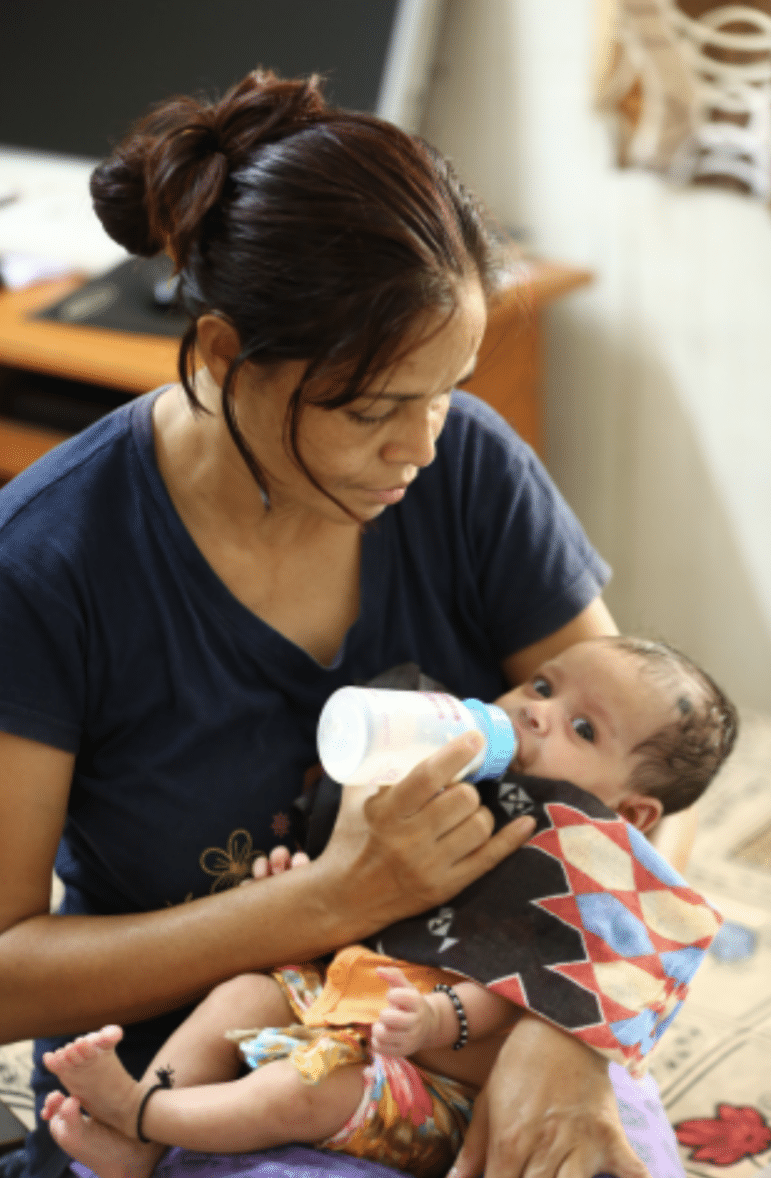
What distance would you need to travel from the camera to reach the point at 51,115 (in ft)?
8.16

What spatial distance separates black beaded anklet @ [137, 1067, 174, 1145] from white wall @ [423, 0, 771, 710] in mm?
1536

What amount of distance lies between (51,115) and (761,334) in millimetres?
1401

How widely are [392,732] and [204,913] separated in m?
0.25

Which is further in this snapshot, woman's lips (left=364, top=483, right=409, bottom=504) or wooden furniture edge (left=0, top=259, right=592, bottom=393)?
wooden furniture edge (left=0, top=259, right=592, bottom=393)

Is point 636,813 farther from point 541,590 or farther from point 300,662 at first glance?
point 300,662

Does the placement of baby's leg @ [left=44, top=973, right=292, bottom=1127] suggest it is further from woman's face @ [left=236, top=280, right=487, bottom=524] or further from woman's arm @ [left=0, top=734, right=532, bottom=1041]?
woman's face @ [left=236, top=280, right=487, bottom=524]

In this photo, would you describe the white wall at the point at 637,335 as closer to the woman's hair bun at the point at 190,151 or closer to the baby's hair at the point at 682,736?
the baby's hair at the point at 682,736

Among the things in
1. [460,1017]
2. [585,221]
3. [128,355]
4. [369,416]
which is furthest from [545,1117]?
[585,221]

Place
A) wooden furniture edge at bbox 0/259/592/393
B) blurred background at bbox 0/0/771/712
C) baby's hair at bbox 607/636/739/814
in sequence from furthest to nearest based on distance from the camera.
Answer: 1. blurred background at bbox 0/0/771/712
2. wooden furniture edge at bbox 0/259/592/393
3. baby's hair at bbox 607/636/739/814

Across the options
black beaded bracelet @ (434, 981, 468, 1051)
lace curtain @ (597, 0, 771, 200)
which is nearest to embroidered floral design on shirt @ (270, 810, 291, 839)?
black beaded bracelet @ (434, 981, 468, 1051)

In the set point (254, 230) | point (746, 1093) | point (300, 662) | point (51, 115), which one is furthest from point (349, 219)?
point (51, 115)

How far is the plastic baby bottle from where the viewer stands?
3.59 ft

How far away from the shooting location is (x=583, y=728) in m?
1.28

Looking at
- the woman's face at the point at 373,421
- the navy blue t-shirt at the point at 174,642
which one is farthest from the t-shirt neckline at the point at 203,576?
the woman's face at the point at 373,421
